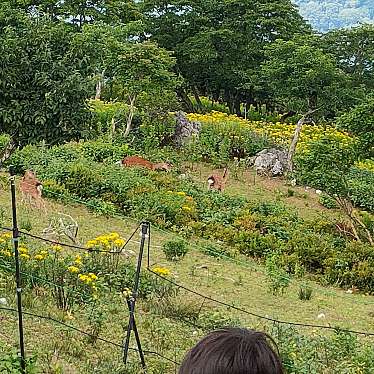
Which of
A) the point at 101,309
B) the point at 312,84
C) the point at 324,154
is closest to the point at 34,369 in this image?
the point at 101,309

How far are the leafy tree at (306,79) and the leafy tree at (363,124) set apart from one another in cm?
428

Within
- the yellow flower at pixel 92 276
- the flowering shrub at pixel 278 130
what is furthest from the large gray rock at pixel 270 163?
the yellow flower at pixel 92 276

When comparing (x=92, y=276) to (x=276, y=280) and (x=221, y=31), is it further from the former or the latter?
(x=221, y=31)

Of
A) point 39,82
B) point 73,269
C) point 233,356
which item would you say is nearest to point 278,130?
point 39,82

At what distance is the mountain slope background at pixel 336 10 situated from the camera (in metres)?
163

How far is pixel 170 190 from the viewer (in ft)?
40.5

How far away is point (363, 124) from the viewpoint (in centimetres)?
1084

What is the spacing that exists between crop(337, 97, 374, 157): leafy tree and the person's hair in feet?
31.3

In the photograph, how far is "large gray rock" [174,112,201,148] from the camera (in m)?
17.0

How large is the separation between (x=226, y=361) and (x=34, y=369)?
3.11 m

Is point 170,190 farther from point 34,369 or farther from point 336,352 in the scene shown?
point 34,369

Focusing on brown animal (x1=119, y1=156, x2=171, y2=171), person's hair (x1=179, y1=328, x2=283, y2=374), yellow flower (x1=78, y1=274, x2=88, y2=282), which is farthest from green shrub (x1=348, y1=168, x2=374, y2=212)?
person's hair (x1=179, y1=328, x2=283, y2=374)

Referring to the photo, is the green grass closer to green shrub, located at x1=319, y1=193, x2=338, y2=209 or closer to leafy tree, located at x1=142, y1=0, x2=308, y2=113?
green shrub, located at x1=319, y1=193, x2=338, y2=209

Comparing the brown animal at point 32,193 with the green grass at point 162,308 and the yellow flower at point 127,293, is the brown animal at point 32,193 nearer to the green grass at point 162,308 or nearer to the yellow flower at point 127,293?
the green grass at point 162,308
